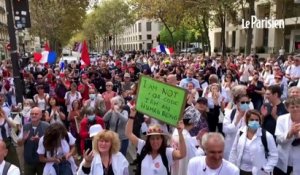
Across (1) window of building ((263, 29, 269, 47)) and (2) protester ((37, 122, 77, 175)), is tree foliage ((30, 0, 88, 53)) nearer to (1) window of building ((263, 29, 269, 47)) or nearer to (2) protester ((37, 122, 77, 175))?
(1) window of building ((263, 29, 269, 47))

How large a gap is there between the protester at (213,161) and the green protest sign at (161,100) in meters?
0.79

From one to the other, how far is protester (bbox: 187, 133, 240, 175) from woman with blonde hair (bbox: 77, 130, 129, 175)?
3.15 feet

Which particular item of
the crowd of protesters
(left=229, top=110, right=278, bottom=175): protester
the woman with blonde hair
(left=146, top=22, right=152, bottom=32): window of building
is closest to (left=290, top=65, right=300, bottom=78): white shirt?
the crowd of protesters

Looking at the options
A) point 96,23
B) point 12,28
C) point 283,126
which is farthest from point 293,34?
point 96,23

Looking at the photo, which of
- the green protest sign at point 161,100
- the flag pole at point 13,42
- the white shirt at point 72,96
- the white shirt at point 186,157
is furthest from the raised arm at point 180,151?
the flag pole at point 13,42

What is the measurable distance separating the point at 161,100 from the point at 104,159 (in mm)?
876

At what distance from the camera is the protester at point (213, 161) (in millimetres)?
3504

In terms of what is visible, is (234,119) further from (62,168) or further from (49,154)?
(49,154)

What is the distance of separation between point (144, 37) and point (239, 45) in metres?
70.3

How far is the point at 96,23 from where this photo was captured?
8125 cm

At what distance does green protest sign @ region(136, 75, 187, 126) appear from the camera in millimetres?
4371

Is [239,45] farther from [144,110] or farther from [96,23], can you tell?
[144,110]

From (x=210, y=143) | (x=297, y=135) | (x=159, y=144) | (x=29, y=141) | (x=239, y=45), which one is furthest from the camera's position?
(x=239, y=45)

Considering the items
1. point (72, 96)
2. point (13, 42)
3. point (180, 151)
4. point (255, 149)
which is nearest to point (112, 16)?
point (13, 42)
